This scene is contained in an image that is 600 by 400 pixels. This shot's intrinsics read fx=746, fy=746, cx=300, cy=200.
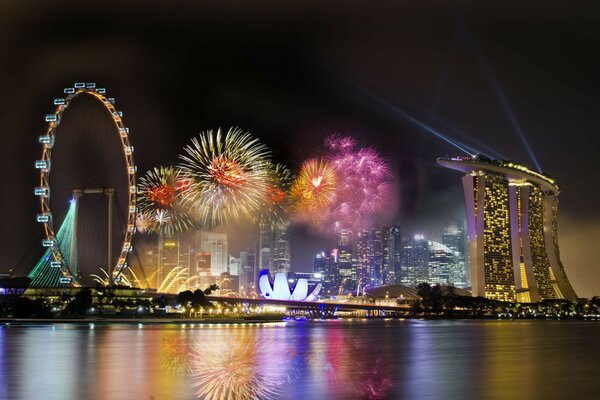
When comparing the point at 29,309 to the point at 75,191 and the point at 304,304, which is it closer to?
the point at 75,191

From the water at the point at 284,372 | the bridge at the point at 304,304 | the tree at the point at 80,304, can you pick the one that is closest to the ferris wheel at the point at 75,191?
the tree at the point at 80,304

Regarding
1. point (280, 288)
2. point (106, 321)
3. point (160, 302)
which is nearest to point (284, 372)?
point (106, 321)

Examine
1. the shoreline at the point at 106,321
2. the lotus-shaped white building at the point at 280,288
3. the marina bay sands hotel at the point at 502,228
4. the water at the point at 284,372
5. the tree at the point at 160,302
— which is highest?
the marina bay sands hotel at the point at 502,228

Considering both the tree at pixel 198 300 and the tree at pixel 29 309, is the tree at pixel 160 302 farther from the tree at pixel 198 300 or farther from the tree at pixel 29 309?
the tree at pixel 29 309

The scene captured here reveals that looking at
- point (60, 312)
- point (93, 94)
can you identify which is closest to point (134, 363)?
point (93, 94)

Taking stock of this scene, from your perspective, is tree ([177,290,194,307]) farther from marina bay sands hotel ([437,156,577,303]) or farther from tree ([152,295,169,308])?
marina bay sands hotel ([437,156,577,303])

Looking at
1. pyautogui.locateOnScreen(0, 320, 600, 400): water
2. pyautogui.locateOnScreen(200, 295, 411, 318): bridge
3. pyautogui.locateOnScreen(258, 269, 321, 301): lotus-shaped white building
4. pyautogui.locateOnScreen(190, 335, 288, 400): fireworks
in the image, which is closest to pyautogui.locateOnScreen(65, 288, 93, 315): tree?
pyautogui.locateOnScreen(200, 295, 411, 318): bridge

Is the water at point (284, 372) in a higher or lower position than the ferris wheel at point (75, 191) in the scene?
lower

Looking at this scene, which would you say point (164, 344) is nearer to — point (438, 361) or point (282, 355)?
point (282, 355)
